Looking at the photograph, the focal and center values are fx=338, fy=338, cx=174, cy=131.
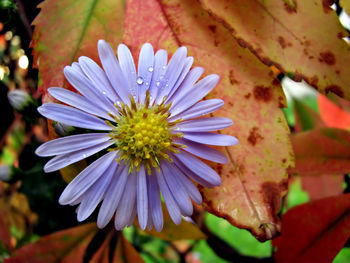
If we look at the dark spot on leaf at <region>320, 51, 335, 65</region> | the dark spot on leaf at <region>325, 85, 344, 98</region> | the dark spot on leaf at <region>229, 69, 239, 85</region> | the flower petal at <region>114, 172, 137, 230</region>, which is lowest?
the flower petal at <region>114, 172, 137, 230</region>

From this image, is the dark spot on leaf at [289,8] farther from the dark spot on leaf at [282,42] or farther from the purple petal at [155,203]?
the purple petal at [155,203]

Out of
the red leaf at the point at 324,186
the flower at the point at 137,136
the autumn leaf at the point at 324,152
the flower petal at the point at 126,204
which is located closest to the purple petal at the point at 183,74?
the flower at the point at 137,136

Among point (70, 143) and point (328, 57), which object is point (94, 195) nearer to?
point (70, 143)

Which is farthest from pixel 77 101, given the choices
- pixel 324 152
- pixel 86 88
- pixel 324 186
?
pixel 324 186

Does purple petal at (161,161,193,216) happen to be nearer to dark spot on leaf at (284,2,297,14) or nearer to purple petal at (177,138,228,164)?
purple petal at (177,138,228,164)

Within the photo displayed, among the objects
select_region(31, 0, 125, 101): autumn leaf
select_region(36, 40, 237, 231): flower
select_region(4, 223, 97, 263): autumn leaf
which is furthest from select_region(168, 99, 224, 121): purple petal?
select_region(4, 223, 97, 263): autumn leaf

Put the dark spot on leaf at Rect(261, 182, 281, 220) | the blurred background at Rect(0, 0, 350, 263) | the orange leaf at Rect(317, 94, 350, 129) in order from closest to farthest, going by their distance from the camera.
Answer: the dark spot on leaf at Rect(261, 182, 281, 220), the blurred background at Rect(0, 0, 350, 263), the orange leaf at Rect(317, 94, 350, 129)

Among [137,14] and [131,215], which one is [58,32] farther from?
[131,215]
